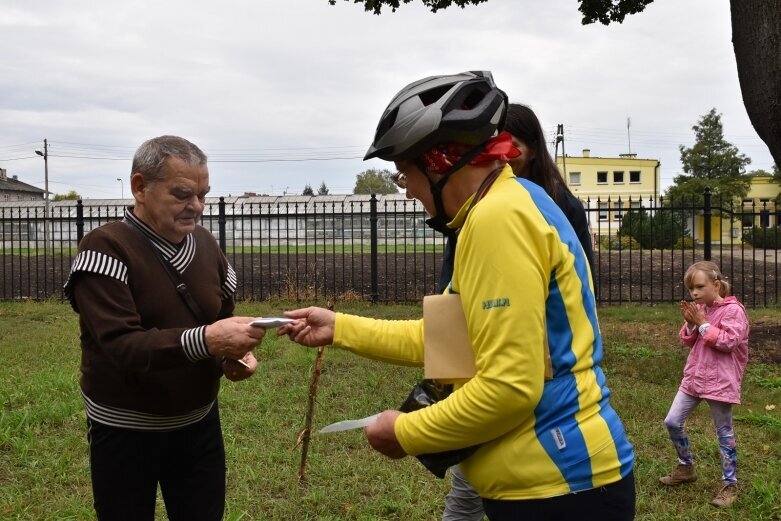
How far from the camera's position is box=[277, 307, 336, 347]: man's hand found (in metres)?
2.07

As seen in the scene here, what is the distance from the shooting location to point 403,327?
202cm

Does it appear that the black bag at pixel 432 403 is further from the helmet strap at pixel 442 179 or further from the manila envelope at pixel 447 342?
the helmet strap at pixel 442 179

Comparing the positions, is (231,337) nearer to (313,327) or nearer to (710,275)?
(313,327)

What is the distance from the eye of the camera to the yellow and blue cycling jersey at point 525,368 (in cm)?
141

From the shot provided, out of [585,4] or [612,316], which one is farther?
[612,316]

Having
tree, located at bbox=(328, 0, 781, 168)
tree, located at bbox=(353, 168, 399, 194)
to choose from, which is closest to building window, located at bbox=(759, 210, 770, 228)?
tree, located at bbox=(328, 0, 781, 168)

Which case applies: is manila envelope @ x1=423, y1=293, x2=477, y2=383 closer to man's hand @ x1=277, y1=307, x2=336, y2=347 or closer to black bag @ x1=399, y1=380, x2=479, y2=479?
black bag @ x1=399, y1=380, x2=479, y2=479

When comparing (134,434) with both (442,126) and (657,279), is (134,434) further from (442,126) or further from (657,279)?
(657,279)

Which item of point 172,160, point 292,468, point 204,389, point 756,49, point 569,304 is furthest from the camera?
point 756,49

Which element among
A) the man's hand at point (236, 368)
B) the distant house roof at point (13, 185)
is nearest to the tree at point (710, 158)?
the man's hand at point (236, 368)

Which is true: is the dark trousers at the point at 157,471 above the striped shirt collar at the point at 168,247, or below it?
below

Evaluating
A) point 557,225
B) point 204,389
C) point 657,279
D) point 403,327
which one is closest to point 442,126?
point 557,225

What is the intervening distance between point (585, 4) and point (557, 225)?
824 cm

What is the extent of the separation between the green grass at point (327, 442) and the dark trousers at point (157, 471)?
1.27m
